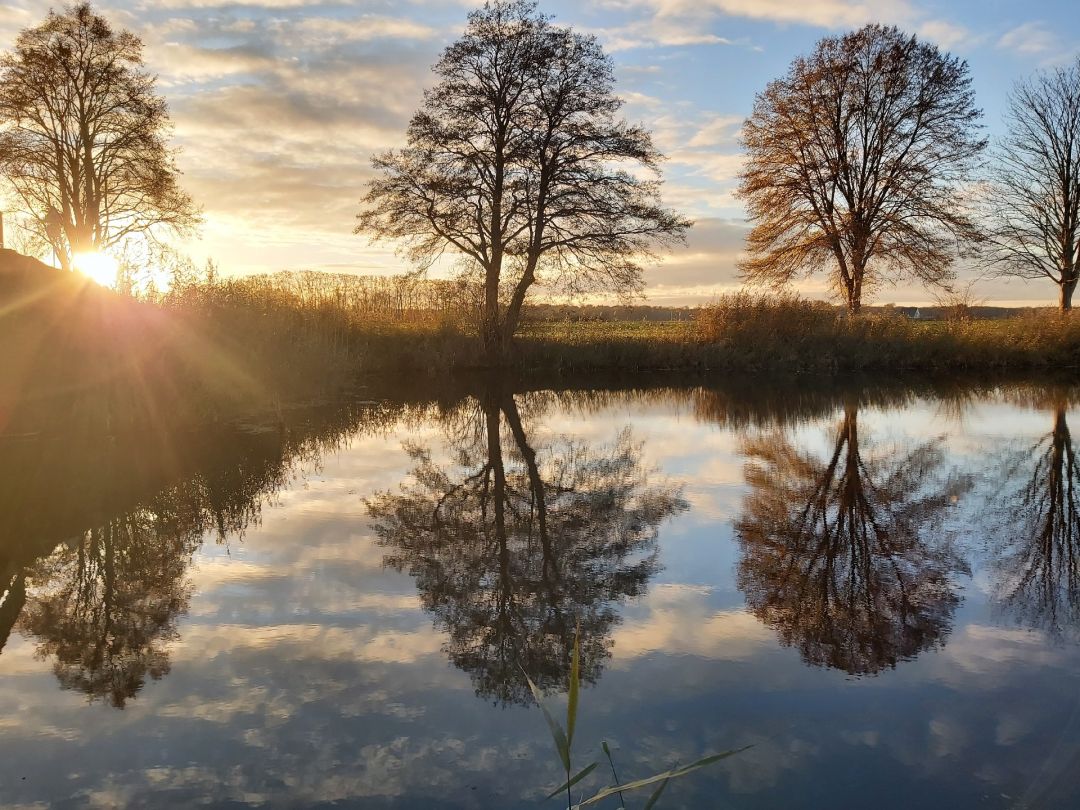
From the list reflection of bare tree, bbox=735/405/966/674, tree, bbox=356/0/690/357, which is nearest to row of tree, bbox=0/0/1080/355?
tree, bbox=356/0/690/357

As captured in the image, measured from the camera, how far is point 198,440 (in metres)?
11.1

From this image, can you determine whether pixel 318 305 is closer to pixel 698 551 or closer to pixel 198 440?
pixel 198 440

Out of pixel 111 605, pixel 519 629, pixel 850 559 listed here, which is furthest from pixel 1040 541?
pixel 111 605

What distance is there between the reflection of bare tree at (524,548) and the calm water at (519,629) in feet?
0.11

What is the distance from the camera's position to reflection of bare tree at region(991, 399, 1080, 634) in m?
5.11

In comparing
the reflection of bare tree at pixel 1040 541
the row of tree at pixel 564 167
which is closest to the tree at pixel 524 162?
the row of tree at pixel 564 167

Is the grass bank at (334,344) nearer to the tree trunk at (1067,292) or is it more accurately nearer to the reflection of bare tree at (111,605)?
the tree trunk at (1067,292)

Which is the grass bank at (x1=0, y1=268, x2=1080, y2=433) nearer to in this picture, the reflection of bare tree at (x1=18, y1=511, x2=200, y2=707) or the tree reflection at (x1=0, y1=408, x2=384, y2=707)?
the tree reflection at (x1=0, y1=408, x2=384, y2=707)

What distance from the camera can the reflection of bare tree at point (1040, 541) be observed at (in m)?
5.11

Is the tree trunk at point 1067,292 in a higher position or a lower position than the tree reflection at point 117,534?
higher

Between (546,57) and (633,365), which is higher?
(546,57)

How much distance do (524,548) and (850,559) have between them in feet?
8.02

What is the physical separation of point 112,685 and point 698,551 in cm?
416

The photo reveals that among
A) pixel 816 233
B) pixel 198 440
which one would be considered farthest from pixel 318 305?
pixel 816 233
